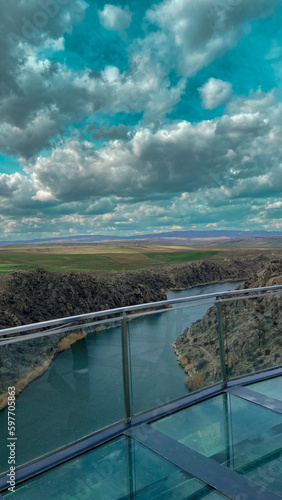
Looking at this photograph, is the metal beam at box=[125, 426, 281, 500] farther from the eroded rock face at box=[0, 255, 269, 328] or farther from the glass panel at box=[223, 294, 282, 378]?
the eroded rock face at box=[0, 255, 269, 328]

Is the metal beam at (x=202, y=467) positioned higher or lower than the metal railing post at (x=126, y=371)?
lower

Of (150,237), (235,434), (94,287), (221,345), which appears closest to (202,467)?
(235,434)

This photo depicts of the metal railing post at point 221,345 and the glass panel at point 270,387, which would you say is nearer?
the glass panel at point 270,387

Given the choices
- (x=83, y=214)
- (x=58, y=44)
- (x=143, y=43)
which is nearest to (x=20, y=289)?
(x=83, y=214)

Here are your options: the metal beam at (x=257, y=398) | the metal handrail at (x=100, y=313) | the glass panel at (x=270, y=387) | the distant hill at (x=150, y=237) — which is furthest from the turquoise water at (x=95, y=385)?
the distant hill at (x=150, y=237)

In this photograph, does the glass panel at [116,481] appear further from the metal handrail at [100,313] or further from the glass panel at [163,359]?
the metal handrail at [100,313]
